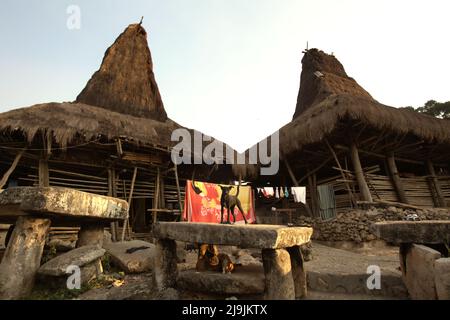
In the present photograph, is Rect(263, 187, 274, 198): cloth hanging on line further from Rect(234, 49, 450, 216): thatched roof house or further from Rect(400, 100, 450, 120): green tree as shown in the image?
Rect(400, 100, 450, 120): green tree

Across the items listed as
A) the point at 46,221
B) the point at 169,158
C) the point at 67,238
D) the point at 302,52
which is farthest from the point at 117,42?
the point at 46,221

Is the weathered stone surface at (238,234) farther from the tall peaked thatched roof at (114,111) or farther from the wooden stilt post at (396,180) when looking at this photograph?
the wooden stilt post at (396,180)

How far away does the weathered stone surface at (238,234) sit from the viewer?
2.78m

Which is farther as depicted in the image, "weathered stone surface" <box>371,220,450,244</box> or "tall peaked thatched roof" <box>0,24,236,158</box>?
"tall peaked thatched roof" <box>0,24,236,158</box>

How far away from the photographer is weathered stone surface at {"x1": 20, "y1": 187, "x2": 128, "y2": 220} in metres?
2.96

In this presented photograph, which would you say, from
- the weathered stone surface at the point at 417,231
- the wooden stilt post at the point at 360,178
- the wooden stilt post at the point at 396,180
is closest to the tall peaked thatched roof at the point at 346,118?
the wooden stilt post at the point at 360,178

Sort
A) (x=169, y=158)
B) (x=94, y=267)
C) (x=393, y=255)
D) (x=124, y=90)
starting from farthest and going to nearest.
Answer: (x=124, y=90)
(x=169, y=158)
(x=393, y=255)
(x=94, y=267)

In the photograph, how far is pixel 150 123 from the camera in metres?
11.2

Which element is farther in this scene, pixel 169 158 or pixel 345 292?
pixel 169 158

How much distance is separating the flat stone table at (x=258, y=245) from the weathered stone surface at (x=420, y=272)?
1.20 metres

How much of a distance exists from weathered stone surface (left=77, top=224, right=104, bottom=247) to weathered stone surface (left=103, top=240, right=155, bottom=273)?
17.3 inches

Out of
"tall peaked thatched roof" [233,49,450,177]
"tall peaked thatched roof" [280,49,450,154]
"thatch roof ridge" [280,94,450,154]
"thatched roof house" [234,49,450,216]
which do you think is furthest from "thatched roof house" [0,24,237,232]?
"thatch roof ridge" [280,94,450,154]
